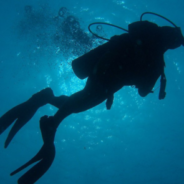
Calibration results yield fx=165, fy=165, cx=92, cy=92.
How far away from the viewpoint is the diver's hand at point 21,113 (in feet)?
9.83

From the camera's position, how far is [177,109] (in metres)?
17.3

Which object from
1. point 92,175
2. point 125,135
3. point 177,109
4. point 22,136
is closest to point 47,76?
point 22,136

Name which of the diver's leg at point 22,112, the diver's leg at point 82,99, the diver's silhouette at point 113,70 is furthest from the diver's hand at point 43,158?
the diver's leg at point 22,112

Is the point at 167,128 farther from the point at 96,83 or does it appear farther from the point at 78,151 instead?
the point at 96,83

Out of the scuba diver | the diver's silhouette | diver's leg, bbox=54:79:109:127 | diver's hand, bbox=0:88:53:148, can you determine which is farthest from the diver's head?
the scuba diver

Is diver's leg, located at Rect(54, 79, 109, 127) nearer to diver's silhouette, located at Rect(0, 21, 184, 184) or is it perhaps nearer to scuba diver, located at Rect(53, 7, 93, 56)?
diver's silhouette, located at Rect(0, 21, 184, 184)

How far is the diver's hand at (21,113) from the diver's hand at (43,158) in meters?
0.71

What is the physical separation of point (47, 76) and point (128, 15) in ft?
25.6

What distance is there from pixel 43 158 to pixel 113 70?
181 cm

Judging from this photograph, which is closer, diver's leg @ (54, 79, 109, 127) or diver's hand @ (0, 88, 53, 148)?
diver's leg @ (54, 79, 109, 127)

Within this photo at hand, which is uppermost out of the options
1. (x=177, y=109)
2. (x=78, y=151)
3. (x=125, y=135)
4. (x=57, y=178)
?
Result: (x=177, y=109)

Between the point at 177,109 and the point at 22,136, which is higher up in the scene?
the point at 177,109

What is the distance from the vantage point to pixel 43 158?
2613 mm

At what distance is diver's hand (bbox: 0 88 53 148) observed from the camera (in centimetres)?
300
